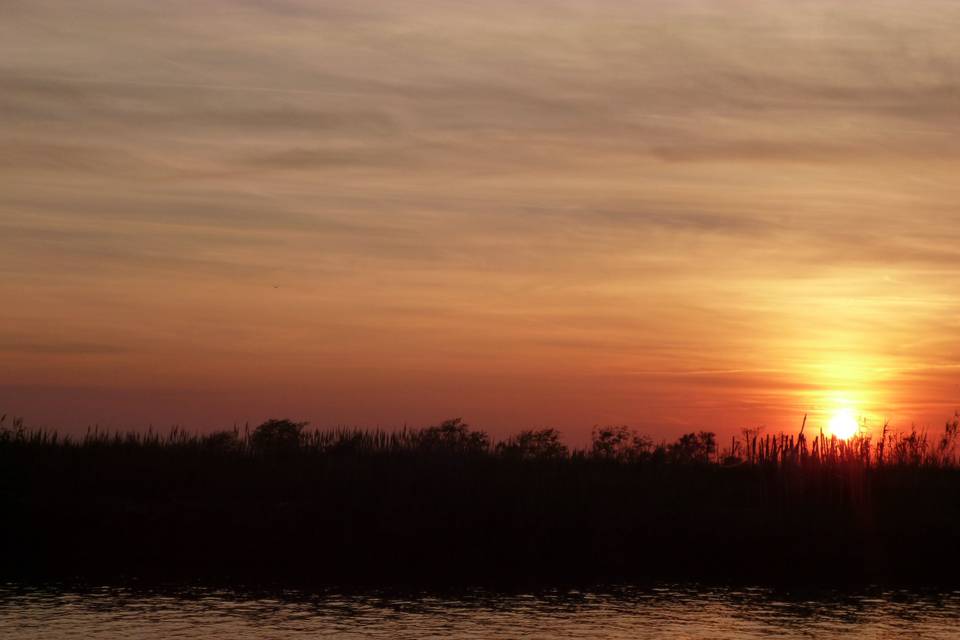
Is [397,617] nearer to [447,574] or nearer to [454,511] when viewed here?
[447,574]

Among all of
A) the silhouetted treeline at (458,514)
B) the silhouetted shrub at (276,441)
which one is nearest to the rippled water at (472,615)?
the silhouetted treeline at (458,514)

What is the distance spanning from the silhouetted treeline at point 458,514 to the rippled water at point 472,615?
251 cm

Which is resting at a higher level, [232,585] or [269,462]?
[269,462]

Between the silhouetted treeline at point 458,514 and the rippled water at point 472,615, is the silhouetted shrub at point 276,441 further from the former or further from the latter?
the rippled water at point 472,615

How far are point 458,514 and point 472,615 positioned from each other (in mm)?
8031

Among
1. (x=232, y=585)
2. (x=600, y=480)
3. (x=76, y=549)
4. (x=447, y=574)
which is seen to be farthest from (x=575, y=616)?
(x=76, y=549)

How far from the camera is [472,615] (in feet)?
78.4

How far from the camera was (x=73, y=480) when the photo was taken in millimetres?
32375

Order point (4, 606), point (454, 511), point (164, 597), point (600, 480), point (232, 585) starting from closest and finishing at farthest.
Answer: point (4, 606), point (164, 597), point (232, 585), point (454, 511), point (600, 480)

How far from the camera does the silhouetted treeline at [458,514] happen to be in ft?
98.1

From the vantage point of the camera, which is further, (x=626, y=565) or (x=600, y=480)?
(x=600, y=480)

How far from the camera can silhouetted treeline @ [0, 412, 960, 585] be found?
29.9m

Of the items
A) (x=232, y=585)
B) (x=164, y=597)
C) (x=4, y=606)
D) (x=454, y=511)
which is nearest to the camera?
(x=4, y=606)

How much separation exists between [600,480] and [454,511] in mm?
4934
